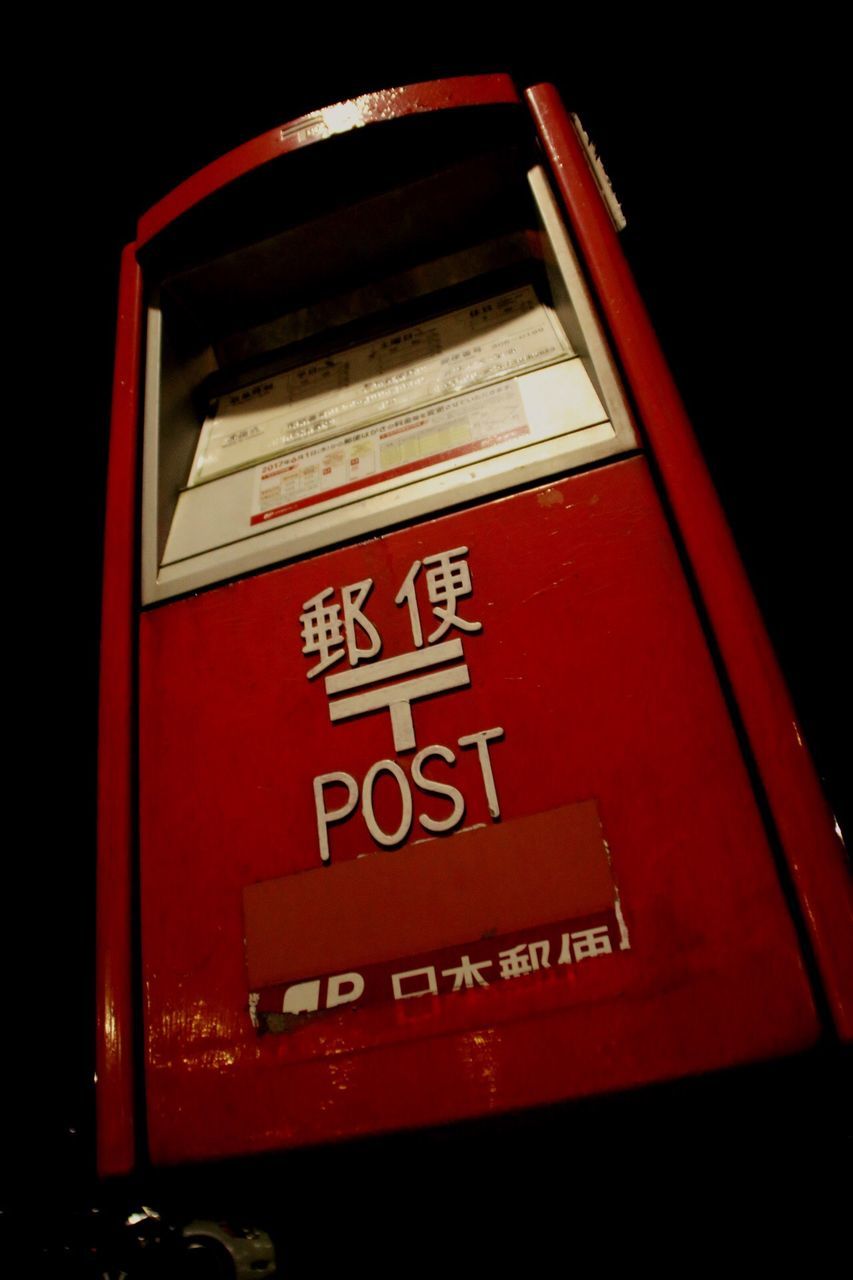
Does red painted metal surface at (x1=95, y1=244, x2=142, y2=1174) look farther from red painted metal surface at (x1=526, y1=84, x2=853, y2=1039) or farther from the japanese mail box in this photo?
red painted metal surface at (x1=526, y1=84, x2=853, y2=1039)

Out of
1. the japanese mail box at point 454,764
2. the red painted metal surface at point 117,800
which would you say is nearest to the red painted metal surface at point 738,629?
the japanese mail box at point 454,764

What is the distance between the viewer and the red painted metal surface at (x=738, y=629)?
65cm

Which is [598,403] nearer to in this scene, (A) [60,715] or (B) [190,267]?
(B) [190,267]

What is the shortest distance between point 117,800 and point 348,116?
1325mm

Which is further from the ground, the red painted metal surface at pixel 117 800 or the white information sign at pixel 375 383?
the white information sign at pixel 375 383

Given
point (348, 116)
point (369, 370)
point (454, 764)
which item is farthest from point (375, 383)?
point (454, 764)

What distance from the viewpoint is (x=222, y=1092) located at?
73cm

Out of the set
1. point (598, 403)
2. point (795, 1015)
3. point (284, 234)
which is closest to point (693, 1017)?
point (795, 1015)

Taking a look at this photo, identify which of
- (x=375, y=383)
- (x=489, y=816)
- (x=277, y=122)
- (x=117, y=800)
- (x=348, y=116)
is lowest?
(x=489, y=816)

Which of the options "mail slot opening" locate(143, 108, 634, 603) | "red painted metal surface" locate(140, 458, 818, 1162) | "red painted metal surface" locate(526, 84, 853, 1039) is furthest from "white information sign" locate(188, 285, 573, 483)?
Answer: "red painted metal surface" locate(140, 458, 818, 1162)

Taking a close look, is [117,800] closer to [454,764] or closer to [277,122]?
[454,764]

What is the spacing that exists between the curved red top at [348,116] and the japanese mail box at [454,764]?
0.03 metres

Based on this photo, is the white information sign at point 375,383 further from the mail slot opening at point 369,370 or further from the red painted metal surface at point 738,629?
the red painted metal surface at point 738,629

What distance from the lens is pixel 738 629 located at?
30.9 inches
